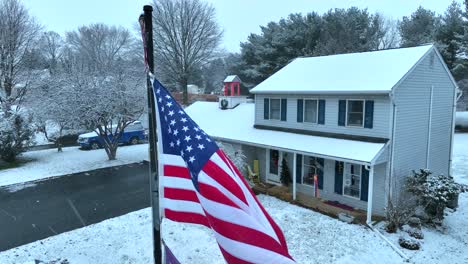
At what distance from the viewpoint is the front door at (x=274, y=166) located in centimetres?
1535

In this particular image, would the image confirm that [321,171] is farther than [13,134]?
No

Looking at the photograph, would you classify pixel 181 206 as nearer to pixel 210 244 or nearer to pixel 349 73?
pixel 210 244

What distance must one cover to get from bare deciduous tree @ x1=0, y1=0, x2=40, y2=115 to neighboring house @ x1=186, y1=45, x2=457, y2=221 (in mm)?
15488

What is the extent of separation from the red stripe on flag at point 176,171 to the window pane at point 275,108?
11843mm

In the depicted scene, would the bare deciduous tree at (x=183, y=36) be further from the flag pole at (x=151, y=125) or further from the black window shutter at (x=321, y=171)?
the flag pole at (x=151, y=125)

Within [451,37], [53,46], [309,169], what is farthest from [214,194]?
[53,46]

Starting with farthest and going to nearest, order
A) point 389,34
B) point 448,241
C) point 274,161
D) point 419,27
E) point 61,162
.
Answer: point 389,34 < point 419,27 < point 61,162 < point 274,161 < point 448,241

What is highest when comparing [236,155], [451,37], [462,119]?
[451,37]

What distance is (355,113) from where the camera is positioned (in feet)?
41.8

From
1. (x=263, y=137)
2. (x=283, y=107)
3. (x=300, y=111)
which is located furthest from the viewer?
(x=283, y=107)

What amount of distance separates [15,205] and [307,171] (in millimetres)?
12022

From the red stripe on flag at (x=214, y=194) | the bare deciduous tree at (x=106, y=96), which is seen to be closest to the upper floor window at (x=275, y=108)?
the bare deciduous tree at (x=106, y=96)

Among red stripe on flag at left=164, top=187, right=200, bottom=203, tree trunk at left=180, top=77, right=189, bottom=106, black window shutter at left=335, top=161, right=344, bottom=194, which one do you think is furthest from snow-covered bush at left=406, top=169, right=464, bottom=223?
tree trunk at left=180, top=77, right=189, bottom=106

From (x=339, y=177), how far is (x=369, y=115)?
275 centimetres
